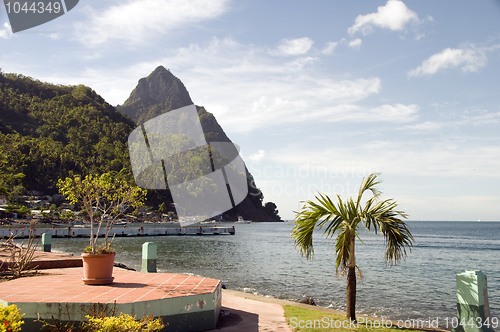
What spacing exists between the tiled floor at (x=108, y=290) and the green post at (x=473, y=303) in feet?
14.4

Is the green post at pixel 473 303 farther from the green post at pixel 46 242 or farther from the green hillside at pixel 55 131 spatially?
the green hillside at pixel 55 131

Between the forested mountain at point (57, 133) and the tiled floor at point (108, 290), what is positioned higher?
the forested mountain at point (57, 133)

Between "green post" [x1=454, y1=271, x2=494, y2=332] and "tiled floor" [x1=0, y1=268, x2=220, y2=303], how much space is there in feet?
14.4

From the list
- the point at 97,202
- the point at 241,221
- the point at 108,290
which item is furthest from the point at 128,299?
the point at 241,221

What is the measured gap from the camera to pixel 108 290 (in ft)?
19.7

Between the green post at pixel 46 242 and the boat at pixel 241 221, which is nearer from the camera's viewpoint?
the green post at pixel 46 242

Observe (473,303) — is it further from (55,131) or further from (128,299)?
(55,131)

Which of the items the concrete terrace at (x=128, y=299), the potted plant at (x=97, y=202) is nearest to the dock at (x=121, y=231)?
the potted plant at (x=97, y=202)

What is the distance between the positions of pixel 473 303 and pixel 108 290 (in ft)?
20.3

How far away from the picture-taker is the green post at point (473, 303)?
593 cm

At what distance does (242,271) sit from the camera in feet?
76.8

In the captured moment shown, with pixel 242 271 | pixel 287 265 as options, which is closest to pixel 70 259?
pixel 242 271

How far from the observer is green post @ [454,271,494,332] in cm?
593

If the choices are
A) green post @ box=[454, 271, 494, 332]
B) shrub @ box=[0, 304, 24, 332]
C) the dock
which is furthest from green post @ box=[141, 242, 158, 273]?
the dock
